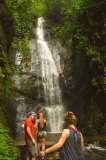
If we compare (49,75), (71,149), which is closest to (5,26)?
(49,75)

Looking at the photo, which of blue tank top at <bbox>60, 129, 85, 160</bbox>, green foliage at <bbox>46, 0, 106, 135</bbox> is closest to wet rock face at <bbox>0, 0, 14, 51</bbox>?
green foliage at <bbox>46, 0, 106, 135</bbox>

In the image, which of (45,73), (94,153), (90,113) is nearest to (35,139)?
(94,153)

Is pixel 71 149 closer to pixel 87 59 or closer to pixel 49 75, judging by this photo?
pixel 87 59

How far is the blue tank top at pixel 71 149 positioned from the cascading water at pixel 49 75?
21742 mm

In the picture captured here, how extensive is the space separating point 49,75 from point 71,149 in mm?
24502

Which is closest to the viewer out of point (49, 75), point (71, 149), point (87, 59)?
point (71, 149)

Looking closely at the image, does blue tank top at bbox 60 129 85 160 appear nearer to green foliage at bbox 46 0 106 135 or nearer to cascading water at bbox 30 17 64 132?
green foliage at bbox 46 0 106 135

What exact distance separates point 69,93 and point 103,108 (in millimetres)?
2622

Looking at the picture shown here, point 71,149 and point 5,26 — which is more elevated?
point 5,26

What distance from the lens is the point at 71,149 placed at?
9.46m

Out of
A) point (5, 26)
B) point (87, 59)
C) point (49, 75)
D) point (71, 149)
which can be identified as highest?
point (5, 26)

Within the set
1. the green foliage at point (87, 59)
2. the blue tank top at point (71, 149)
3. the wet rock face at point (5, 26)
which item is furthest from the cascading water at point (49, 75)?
the blue tank top at point (71, 149)

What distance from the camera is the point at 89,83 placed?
3247cm

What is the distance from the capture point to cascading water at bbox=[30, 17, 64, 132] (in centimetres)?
3184
